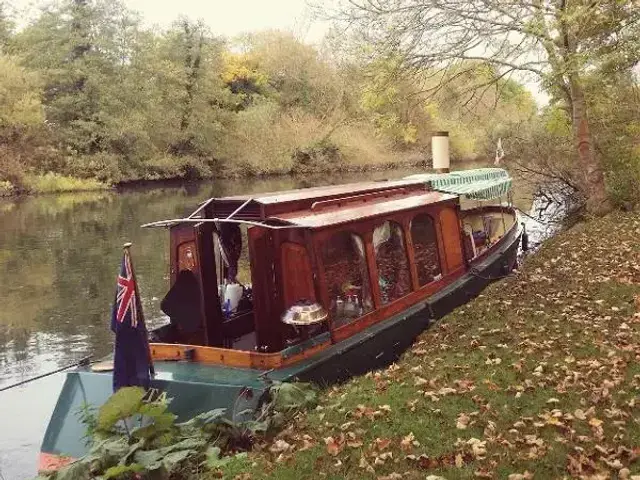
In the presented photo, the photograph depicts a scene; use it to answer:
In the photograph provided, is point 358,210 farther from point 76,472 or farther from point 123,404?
point 76,472

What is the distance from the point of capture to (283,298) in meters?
7.69

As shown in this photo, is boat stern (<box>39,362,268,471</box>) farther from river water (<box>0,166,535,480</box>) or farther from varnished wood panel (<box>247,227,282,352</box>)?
river water (<box>0,166,535,480</box>)

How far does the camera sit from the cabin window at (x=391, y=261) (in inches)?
355

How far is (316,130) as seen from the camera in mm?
56125

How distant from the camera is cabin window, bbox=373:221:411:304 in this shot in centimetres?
902

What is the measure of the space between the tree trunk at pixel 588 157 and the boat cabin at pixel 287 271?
26.9ft

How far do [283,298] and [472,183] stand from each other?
8115 mm

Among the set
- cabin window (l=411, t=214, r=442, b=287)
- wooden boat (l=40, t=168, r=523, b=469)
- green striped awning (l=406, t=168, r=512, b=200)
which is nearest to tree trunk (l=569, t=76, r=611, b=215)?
green striped awning (l=406, t=168, r=512, b=200)

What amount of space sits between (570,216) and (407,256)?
1515cm

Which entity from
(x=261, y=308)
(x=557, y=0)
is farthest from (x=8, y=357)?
(x=557, y=0)

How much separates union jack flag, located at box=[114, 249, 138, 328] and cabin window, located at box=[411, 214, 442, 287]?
4.77 meters

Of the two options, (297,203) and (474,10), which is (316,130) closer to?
(474,10)

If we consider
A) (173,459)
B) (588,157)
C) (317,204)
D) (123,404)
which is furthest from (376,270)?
(588,157)

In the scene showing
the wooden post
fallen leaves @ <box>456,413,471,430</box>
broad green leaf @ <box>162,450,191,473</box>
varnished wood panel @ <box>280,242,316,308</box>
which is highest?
the wooden post
